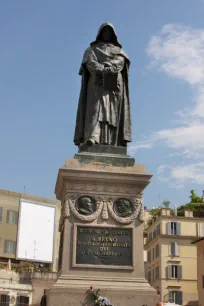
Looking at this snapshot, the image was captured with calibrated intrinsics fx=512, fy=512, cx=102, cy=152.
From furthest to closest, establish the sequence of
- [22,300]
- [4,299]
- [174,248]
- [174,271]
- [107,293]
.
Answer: [174,248] < [174,271] < [22,300] < [4,299] < [107,293]

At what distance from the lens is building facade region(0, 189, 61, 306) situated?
1998 inches

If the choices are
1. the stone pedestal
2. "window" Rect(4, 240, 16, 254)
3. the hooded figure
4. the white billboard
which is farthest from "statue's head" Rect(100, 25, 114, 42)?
the white billboard

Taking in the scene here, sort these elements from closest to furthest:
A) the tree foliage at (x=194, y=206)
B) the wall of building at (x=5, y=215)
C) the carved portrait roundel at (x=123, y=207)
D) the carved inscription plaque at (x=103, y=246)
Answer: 1. the carved inscription plaque at (x=103, y=246)
2. the carved portrait roundel at (x=123, y=207)
3. the wall of building at (x=5, y=215)
4. the tree foliage at (x=194, y=206)

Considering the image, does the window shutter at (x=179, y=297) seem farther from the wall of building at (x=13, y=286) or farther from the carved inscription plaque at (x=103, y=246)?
the carved inscription plaque at (x=103, y=246)

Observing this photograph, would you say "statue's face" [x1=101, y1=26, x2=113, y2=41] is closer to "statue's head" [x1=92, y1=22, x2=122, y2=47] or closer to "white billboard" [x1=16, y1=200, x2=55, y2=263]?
"statue's head" [x1=92, y1=22, x2=122, y2=47]

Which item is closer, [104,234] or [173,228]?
[104,234]

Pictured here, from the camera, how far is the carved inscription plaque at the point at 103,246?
1278 centimetres

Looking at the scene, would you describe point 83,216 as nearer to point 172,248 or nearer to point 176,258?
point 176,258

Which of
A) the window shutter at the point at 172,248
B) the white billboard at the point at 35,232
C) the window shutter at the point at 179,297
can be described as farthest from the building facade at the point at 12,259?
the window shutter at the point at 179,297

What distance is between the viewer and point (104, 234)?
13039mm

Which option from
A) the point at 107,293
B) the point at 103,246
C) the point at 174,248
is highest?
the point at 174,248

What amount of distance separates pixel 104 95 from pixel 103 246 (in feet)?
14.7

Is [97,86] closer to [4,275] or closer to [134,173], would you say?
[134,173]

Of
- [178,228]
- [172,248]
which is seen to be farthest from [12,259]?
[178,228]
